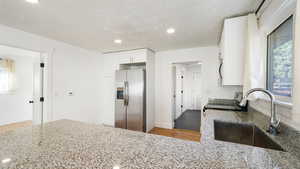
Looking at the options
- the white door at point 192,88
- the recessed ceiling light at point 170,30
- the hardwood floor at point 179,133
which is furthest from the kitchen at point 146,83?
the white door at point 192,88

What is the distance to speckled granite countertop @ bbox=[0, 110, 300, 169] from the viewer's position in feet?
1.79

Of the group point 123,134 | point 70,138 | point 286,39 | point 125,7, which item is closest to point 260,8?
point 286,39

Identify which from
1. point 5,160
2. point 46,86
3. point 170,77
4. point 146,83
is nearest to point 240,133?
point 5,160

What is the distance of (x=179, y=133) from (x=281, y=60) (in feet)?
8.79

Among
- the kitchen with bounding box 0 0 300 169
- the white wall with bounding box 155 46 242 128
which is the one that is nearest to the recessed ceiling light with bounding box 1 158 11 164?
the kitchen with bounding box 0 0 300 169

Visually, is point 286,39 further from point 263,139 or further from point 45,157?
point 45,157

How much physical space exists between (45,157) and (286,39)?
2.02 meters

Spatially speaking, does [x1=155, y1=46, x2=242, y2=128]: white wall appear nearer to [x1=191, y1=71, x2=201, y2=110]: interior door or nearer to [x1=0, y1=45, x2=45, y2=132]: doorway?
[x1=191, y1=71, x2=201, y2=110]: interior door

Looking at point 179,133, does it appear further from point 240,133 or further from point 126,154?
point 126,154

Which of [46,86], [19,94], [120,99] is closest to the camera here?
[46,86]

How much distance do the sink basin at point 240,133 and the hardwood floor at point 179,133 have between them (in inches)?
71.6

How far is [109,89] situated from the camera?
3.97 meters

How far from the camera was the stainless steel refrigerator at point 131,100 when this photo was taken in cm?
328

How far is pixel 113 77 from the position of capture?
390 cm
